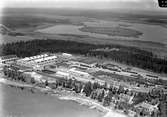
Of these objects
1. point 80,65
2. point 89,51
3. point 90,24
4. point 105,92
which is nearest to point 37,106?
point 105,92

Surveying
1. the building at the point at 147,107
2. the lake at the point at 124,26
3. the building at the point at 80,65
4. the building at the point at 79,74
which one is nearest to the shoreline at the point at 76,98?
the building at the point at 147,107

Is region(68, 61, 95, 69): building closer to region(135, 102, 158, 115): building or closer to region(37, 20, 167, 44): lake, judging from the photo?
region(37, 20, 167, 44): lake

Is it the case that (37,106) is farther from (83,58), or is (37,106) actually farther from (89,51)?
(89,51)

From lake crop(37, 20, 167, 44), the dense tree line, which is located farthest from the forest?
lake crop(37, 20, 167, 44)

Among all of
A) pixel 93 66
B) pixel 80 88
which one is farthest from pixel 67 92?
pixel 93 66

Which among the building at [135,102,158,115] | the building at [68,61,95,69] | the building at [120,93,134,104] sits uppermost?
the building at [68,61,95,69]
